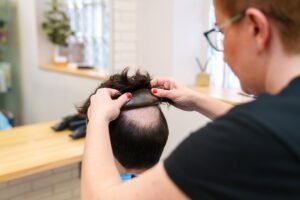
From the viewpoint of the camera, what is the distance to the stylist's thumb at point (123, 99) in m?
0.92

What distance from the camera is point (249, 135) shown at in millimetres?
Answer: 530

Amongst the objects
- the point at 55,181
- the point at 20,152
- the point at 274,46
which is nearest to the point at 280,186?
the point at 274,46

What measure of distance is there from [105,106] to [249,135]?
0.41 m

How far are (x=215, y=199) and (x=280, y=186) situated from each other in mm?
99

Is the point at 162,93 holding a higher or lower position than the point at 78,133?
higher

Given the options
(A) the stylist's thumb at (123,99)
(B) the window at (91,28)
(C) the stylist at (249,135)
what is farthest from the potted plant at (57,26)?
(C) the stylist at (249,135)

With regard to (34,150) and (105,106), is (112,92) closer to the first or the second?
(105,106)

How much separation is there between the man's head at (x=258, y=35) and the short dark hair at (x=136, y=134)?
1.40 ft

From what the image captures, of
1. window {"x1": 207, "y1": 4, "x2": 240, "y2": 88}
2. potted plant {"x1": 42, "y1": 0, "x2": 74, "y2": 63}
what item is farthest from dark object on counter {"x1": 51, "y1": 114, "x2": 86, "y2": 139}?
potted plant {"x1": 42, "y1": 0, "x2": 74, "y2": 63}

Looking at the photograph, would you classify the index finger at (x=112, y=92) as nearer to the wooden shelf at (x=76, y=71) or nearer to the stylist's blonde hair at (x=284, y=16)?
the stylist's blonde hair at (x=284, y=16)

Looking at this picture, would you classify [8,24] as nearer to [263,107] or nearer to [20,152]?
[20,152]

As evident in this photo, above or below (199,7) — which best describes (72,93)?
below

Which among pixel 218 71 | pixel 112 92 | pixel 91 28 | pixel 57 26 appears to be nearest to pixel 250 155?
pixel 112 92

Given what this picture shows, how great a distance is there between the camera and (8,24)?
411 centimetres
